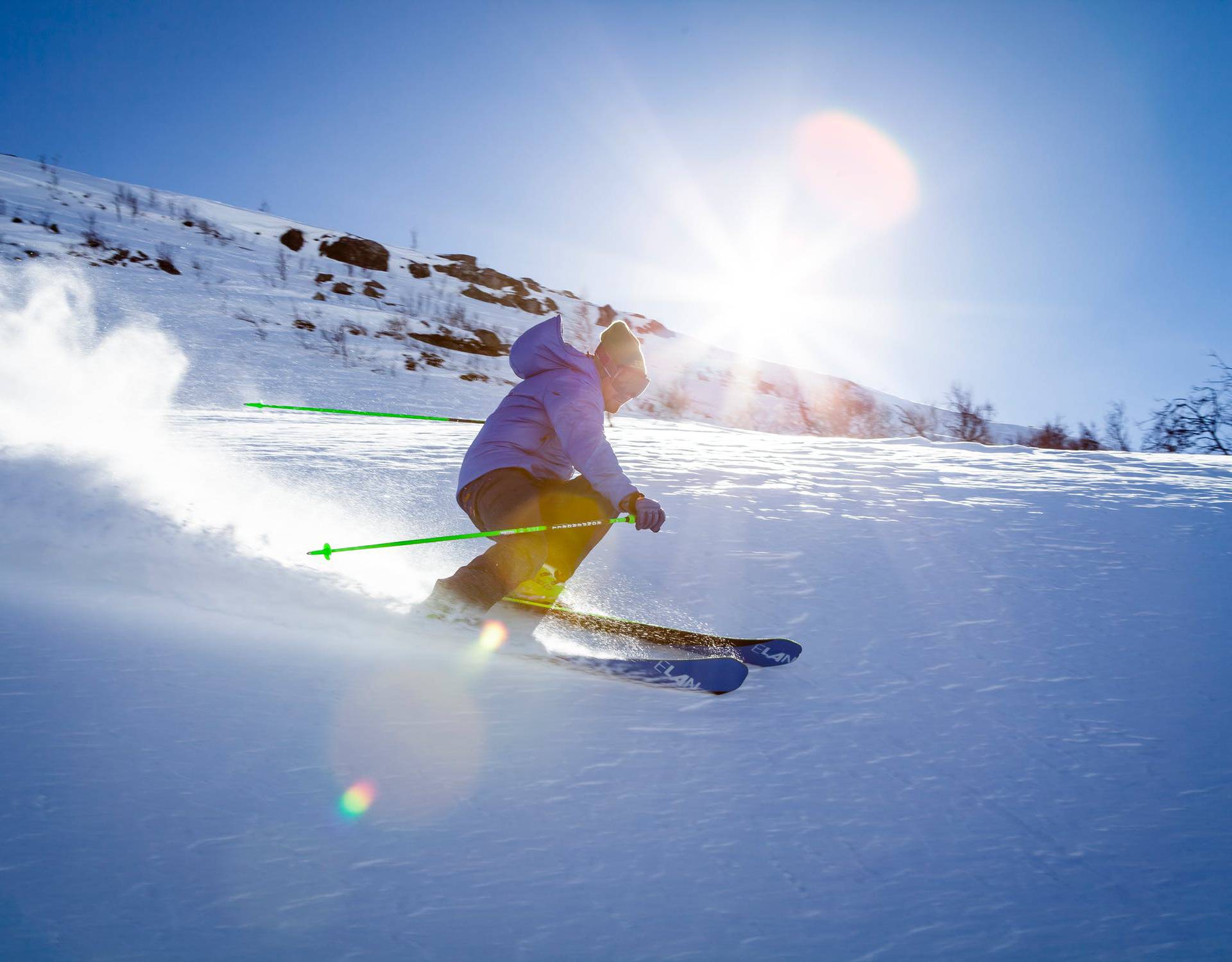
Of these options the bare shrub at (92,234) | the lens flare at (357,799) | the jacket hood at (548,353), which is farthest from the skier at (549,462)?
the bare shrub at (92,234)

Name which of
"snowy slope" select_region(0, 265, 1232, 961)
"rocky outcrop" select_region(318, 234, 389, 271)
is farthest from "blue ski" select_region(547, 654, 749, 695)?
"rocky outcrop" select_region(318, 234, 389, 271)

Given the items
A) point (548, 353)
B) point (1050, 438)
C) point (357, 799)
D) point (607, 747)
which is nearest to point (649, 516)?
point (548, 353)

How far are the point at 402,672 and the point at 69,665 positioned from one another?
781 millimetres

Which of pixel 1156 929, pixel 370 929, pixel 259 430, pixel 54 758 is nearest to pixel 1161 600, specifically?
pixel 1156 929

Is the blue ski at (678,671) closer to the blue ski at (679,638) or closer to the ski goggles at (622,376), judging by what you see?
the blue ski at (679,638)

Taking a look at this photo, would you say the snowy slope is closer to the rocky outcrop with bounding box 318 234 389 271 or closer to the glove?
the glove

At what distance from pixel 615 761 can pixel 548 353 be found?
1.65 metres

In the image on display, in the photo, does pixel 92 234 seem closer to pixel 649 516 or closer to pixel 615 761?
pixel 649 516

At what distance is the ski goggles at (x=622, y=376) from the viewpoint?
3.03 m

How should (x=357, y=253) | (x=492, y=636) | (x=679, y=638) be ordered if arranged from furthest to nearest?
1. (x=357, y=253)
2. (x=679, y=638)
3. (x=492, y=636)

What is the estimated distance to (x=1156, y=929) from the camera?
1312mm

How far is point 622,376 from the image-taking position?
304 centimetres

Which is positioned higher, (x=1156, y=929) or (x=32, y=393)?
(x=32, y=393)

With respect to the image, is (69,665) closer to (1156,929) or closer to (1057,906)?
(1057,906)
